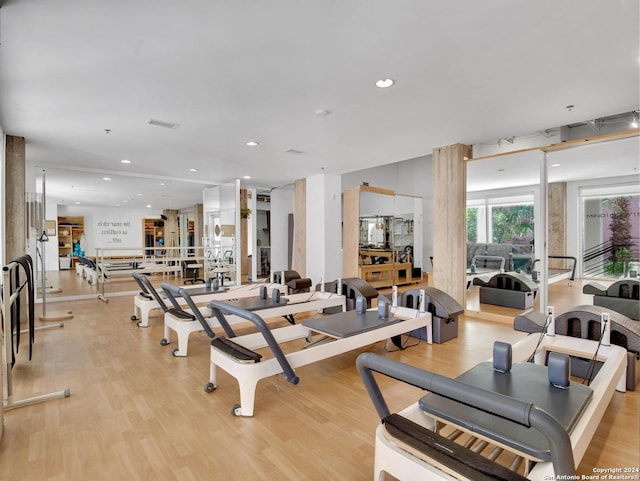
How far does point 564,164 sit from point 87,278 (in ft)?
32.1

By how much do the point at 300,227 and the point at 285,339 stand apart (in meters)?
5.42

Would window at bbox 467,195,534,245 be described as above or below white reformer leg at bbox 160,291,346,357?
above

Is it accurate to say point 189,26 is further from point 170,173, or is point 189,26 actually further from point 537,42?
point 170,173

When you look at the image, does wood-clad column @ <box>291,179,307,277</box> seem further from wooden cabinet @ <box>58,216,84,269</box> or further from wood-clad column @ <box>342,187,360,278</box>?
wooden cabinet @ <box>58,216,84,269</box>

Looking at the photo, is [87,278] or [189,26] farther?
[87,278]

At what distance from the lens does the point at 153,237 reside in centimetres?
805

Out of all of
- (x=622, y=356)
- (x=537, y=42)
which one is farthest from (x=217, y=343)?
(x=537, y=42)

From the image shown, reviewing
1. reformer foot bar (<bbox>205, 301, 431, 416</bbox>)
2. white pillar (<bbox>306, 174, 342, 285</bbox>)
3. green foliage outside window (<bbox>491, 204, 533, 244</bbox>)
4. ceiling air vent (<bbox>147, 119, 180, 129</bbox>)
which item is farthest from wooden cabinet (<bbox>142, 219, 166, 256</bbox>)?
green foliage outside window (<bbox>491, 204, 533, 244</bbox>)

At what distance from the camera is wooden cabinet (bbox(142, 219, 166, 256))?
7.87 meters

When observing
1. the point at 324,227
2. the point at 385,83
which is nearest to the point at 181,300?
the point at 385,83

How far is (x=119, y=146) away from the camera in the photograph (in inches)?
207

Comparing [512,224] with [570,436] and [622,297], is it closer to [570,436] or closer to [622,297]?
[622,297]

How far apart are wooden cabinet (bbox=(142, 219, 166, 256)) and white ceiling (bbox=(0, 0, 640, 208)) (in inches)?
112

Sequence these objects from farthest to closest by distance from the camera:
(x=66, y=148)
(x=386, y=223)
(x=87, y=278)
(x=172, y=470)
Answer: (x=386, y=223), (x=87, y=278), (x=66, y=148), (x=172, y=470)
